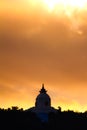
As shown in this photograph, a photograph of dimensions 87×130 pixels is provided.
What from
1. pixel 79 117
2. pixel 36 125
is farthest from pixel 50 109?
pixel 36 125

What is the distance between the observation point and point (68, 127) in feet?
450

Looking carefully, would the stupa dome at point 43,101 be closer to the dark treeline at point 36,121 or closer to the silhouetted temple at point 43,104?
the silhouetted temple at point 43,104

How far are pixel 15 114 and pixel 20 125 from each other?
228cm

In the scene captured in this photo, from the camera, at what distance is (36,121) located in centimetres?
12900

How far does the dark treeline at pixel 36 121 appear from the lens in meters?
120

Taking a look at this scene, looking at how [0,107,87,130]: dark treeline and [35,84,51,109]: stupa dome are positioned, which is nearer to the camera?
[0,107,87,130]: dark treeline

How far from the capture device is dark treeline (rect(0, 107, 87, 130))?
120 m

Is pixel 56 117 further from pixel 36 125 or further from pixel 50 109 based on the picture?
pixel 50 109

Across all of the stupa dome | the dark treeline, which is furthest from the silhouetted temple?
the dark treeline

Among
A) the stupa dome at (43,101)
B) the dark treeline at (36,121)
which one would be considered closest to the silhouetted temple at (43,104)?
the stupa dome at (43,101)

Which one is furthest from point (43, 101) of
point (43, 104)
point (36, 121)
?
point (36, 121)

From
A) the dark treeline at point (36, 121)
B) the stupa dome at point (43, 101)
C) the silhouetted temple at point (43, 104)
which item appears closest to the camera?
the dark treeline at point (36, 121)

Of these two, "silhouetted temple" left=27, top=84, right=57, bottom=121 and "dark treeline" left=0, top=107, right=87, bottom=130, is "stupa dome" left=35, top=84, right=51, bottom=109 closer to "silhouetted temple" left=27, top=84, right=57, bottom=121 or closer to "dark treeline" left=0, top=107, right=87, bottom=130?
"silhouetted temple" left=27, top=84, right=57, bottom=121

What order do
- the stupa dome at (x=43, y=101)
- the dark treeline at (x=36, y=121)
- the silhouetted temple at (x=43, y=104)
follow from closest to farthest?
the dark treeline at (x=36, y=121)
the silhouetted temple at (x=43, y=104)
the stupa dome at (x=43, y=101)
